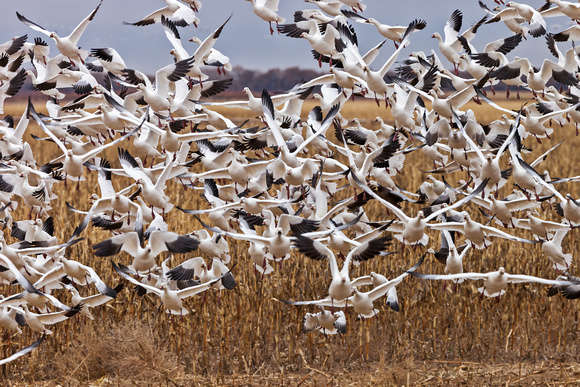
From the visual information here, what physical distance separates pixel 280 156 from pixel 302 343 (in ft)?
5.95

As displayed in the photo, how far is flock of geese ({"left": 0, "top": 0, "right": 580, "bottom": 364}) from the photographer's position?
4375 millimetres

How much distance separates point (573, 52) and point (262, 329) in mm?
3324

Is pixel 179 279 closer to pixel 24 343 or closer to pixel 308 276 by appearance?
pixel 24 343

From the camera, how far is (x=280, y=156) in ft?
14.1

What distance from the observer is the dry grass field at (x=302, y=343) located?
4.71 metres

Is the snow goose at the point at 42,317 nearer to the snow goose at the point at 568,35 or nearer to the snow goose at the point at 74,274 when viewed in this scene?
the snow goose at the point at 74,274

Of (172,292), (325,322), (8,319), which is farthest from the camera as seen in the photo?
(8,319)

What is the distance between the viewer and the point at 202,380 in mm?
4699

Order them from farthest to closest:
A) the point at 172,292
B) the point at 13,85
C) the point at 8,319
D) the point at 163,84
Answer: the point at 13,85
the point at 8,319
the point at 163,84
the point at 172,292

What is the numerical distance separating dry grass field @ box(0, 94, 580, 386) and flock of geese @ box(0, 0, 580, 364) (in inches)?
15.2

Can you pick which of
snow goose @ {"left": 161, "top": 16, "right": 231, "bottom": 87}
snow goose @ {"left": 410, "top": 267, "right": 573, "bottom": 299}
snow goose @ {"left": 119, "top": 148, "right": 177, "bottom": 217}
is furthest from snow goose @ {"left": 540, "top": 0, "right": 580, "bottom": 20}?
snow goose @ {"left": 119, "top": 148, "right": 177, "bottom": 217}

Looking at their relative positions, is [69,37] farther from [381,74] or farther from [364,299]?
[364,299]

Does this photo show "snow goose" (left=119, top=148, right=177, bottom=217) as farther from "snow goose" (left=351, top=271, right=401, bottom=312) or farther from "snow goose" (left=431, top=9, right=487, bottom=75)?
"snow goose" (left=431, top=9, right=487, bottom=75)

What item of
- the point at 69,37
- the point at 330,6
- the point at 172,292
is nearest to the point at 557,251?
the point at 330,6
